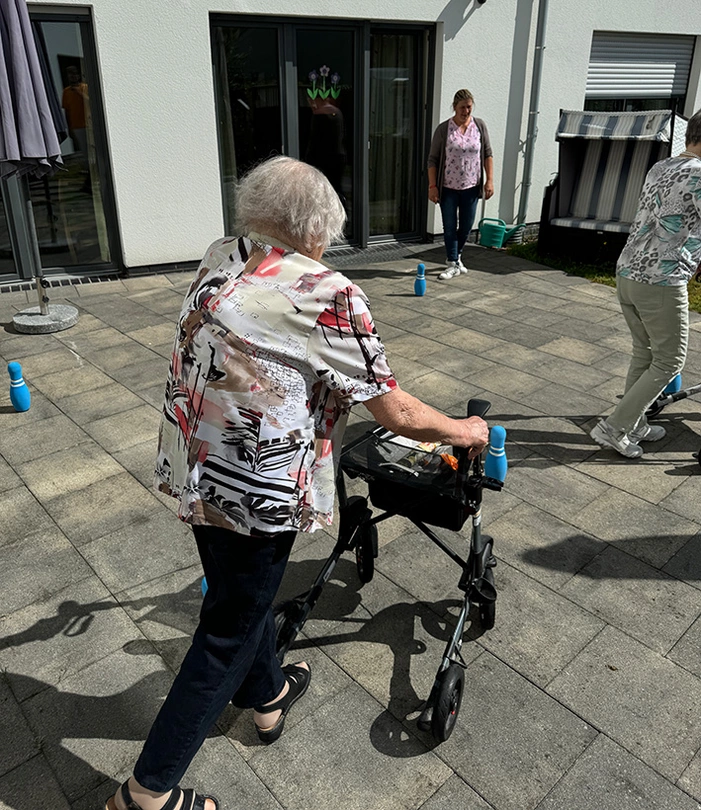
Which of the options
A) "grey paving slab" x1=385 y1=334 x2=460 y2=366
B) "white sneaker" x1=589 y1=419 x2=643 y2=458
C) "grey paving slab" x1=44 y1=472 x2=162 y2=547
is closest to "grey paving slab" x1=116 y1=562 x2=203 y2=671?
"grey paving slab" x1=44 y1=472 x2=162 y2=547

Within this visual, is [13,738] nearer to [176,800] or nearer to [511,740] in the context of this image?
[176,800]

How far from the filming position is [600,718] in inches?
102

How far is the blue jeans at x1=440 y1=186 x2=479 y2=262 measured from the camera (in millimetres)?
8211

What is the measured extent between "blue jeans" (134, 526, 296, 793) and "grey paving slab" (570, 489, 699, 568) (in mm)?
2139

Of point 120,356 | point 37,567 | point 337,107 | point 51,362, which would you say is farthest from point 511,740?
point 337,107

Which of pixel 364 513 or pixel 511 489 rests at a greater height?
pixel 364 513

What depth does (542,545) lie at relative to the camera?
3.57 meters

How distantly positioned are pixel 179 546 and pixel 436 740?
1622 millimetres

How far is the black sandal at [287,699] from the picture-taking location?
2486 mm

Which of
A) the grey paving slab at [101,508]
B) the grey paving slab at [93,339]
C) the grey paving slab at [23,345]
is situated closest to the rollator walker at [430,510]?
the grey paving slab at [101,508]

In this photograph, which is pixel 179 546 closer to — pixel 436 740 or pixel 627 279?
pixel 436 740

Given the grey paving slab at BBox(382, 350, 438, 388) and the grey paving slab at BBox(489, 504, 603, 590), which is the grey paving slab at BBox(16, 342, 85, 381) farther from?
the grey paving slab at BBox(489, 504, 603, 590)

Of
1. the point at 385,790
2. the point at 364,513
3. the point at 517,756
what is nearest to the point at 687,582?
the point at 517,756

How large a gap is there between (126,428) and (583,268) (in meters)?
6.33
